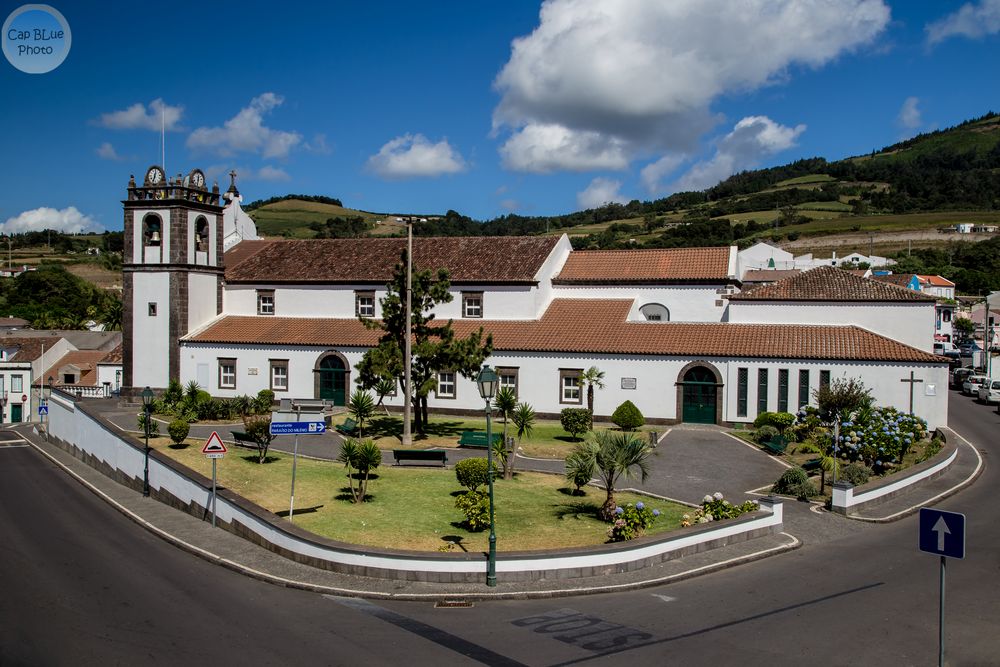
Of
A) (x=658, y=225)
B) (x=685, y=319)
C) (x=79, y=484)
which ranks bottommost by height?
(x=79, y=484)

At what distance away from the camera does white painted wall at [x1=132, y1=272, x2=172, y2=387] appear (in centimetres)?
4338

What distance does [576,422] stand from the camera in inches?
1313

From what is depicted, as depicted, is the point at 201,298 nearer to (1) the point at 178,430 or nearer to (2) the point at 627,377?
(1) the point at 178,430

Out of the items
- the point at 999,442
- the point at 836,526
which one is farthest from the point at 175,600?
the point at 999,442

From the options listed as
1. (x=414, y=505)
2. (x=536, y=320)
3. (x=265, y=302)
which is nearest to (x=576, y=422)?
(x=536, y=320)

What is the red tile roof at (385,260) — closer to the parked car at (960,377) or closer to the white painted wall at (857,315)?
the white painted wall at (857,315)

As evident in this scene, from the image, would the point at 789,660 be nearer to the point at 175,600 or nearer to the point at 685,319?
the point at 175,600

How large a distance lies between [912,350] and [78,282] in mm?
116709

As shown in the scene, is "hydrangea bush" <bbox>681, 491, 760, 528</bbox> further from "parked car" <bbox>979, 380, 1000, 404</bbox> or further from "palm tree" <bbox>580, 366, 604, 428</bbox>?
"parked car" <bbox>979, 380, 1000, 404</bbox>

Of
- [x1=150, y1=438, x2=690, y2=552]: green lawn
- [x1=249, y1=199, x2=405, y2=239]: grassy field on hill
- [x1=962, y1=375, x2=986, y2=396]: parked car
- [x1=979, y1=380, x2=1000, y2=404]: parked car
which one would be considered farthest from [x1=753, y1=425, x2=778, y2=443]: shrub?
[x1=249, y1=199, x2=405, y2=239]: grassy field on hill

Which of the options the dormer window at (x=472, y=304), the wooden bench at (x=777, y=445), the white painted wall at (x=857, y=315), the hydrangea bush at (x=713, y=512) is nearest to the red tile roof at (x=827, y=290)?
the white painted wall at (x=857, y=315)

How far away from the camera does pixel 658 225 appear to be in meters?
168

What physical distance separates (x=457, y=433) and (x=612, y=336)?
31.1 ft

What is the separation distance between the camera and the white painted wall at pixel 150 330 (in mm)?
43375
